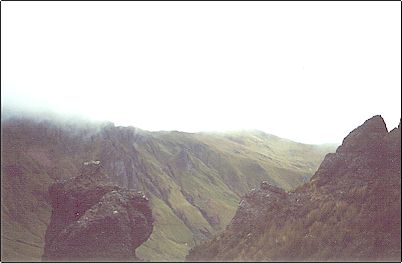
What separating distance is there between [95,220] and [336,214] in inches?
695

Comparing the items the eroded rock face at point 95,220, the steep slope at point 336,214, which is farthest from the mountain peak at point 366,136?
the eroded rock face at point 95,220

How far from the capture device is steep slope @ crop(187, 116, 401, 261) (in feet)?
76.8

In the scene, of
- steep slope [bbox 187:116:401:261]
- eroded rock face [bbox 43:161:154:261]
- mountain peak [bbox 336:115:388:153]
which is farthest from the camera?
eroded rock face [bbox 43:161:154:261]

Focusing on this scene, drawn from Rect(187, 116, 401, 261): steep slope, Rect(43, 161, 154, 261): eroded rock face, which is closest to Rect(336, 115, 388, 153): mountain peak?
Rect(187, 116, 401, 261): steep slope

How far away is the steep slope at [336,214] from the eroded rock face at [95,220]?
19.9 feet

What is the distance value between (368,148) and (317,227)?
8.25 meters

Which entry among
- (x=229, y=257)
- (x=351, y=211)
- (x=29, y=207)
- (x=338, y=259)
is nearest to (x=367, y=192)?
(x=351, y=211)

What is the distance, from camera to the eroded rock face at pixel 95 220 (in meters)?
30.6

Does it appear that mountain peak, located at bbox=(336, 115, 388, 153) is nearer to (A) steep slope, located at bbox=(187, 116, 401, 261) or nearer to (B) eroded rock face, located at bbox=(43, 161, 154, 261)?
(A) steep slope, located at bbox=(187, 116, 401, 261)

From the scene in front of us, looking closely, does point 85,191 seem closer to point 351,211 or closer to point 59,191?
point 59,191

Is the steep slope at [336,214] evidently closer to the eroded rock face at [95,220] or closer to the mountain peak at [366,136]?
the mountain peak at [366,136]

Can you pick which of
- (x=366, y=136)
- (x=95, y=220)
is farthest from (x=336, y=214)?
(x=95, y=220)

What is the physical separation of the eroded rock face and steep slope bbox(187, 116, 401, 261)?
6053mm

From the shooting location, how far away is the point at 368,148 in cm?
3002
